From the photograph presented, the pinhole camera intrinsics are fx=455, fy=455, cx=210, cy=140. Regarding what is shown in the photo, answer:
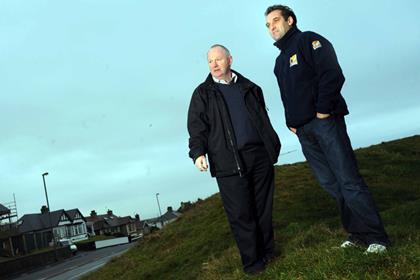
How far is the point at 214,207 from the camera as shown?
14.1 metres

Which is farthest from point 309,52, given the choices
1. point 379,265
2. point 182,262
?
point 182,262

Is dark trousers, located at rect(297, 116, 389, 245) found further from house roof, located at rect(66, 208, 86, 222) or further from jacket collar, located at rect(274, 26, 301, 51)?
house roof, located at rect(66, 208, 86, 222)

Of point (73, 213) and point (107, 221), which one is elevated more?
point (73, 213)

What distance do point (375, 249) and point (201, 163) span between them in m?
1.79

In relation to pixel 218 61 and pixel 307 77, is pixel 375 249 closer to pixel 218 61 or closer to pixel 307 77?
pixel 307 77

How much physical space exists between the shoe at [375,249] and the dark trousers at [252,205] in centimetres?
119

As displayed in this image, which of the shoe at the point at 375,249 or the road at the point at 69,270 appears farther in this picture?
the road at the point at 69,270

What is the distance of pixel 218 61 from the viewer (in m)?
4.86

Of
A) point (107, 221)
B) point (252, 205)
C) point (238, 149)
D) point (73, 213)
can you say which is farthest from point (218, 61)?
point (107, 221)

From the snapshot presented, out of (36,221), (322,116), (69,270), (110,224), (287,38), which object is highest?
(36,221)

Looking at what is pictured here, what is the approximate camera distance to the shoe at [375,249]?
3755 millimetres

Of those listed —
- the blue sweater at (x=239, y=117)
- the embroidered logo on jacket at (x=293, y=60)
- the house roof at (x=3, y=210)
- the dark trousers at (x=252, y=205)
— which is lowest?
the dark trousers at (x=252, y=205)

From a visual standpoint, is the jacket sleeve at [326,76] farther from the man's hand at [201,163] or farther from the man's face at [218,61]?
the man's hand at [201,163]

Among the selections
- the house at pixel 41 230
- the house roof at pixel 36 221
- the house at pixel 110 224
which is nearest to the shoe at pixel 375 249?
the house at pixel 41 230
